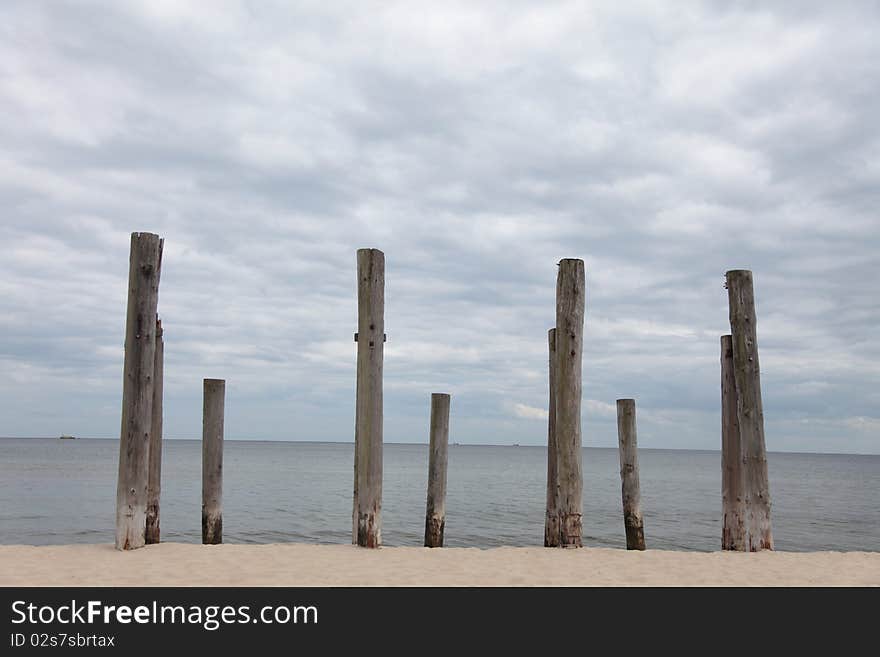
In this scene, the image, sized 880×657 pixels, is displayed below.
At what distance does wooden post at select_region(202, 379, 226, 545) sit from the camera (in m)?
9.85

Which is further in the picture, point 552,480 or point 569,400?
point 552,480

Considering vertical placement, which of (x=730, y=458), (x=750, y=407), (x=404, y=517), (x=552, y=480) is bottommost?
(x=404, y=517)

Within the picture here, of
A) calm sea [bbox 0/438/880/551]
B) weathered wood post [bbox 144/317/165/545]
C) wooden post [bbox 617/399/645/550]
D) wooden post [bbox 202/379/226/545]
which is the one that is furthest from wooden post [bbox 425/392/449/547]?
calm sea [bbox 0/438/880/551]

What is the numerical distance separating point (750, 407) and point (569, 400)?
80.8 inches

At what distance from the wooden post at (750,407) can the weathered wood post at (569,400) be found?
1825 millimetres

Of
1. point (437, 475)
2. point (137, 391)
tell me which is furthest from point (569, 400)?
point (137, 391)


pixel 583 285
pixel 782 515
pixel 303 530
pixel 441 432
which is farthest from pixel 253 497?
pixel 583 285

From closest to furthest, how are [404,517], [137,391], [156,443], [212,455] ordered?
[137,391] < [156,443] < [212,455] < [404,517]

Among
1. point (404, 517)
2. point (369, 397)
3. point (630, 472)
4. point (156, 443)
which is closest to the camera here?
point (369, 397)

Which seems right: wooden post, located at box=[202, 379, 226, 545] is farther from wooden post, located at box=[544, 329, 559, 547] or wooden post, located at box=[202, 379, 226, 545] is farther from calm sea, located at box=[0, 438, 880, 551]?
calm sea, located at box=[0, 438, 880, 551]

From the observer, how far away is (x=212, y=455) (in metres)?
9.82

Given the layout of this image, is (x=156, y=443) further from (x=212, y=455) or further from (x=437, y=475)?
(x=437, y=475)

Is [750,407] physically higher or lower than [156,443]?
higher
